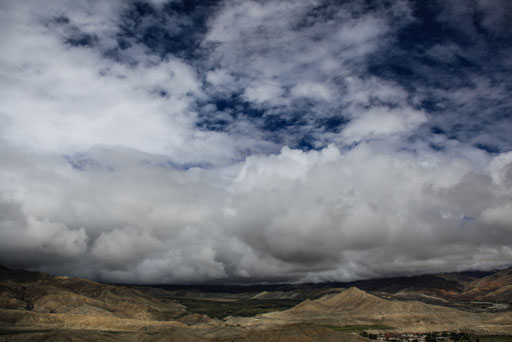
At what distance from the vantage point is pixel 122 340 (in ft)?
641

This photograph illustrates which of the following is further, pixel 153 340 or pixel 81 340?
pixel 153 340

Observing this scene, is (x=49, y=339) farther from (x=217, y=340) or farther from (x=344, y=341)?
(x=344, y=341)

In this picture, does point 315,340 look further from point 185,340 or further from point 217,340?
point 185,340

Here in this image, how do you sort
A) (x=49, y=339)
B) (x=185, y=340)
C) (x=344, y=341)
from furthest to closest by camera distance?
(x=344, y=341) → (x=185, y=340) → (x=49, y=339)

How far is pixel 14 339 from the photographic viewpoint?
177 m

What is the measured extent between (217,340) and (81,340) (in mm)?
62503

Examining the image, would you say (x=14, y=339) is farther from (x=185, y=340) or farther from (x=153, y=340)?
(x=185, y=340)

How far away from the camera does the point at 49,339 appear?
15612 cm

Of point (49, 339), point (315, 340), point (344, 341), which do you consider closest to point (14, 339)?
point (49, 339)

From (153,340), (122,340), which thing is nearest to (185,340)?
(153,340)

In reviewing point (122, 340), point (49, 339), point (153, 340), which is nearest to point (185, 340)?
point (153, 340)

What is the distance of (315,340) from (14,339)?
136 m

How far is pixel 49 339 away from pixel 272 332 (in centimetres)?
9704

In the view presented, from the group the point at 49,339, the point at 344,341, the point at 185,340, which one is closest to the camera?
the point at 49,339
